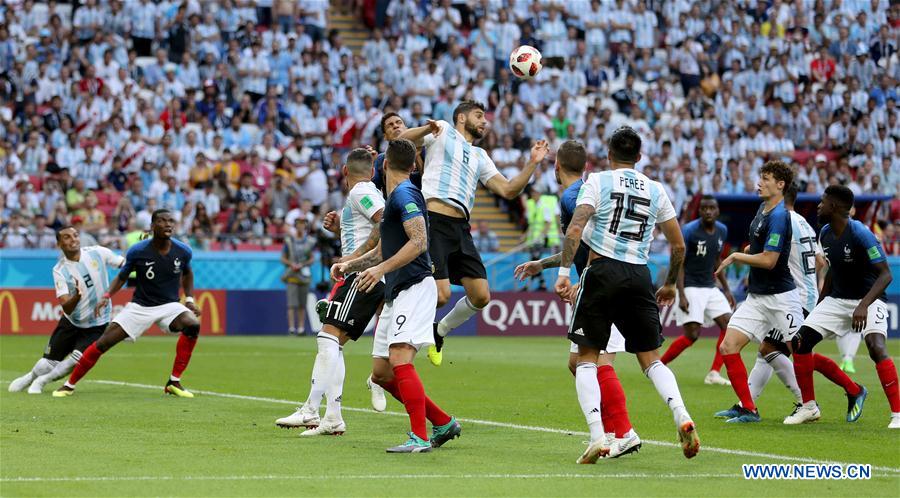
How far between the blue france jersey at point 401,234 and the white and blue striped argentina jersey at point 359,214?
103 centimetres

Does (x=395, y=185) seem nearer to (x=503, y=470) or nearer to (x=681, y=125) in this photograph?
(x=503, y=470)

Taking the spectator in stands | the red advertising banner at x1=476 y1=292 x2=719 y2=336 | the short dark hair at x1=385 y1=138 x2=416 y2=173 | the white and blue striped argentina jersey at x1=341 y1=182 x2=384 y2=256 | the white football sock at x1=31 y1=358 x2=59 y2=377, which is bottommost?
the red advertising banner at x1=476 y1=292 x2=719 y2=336

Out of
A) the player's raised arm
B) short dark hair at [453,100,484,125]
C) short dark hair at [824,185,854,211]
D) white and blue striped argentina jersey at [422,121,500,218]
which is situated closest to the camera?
the player's raised arm

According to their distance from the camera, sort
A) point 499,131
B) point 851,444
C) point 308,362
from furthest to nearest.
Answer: point 499,131 → point 308,362 → point 851,444

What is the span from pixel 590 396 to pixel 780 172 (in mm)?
3674

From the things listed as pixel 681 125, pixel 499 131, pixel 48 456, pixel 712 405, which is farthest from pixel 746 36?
pixel 48 456

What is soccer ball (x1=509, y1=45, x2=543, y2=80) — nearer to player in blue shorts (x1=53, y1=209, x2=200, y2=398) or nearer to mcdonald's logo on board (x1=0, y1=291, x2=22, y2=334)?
player in blue shorts (x1=53, y1=209, x2=200, y2=398)

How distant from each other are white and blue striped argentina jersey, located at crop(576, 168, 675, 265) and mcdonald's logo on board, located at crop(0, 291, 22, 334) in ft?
63.0

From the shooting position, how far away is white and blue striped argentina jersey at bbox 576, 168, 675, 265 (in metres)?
9.26

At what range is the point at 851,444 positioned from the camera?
10.6m

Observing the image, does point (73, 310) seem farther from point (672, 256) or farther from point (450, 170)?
point (672, 256)

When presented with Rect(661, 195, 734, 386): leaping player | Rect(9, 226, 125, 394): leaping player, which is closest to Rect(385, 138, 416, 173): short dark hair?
Rect(9, 226, 125, 394): leaping player

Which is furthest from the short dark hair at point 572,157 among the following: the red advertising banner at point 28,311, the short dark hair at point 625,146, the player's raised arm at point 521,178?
the red advertising banner at point 28,311

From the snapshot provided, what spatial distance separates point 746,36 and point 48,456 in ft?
101
